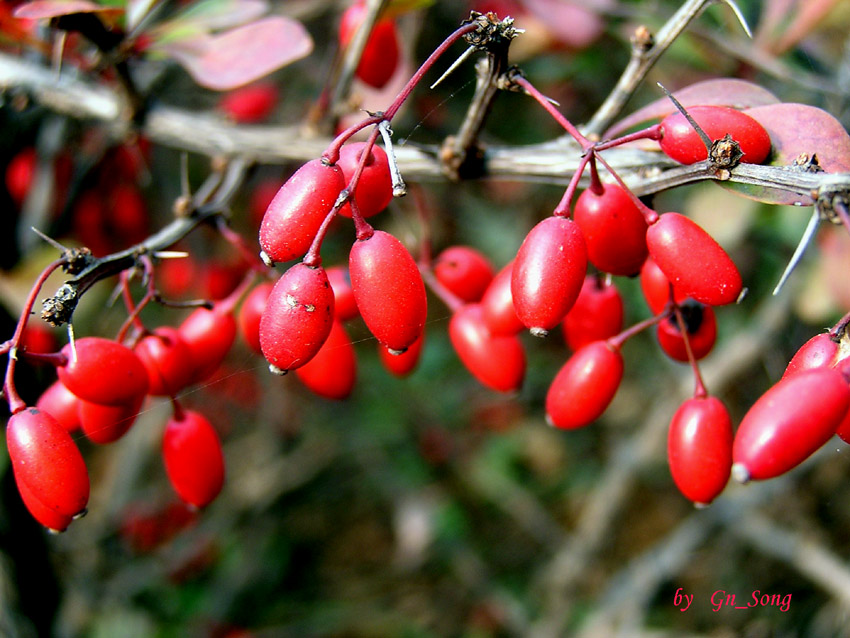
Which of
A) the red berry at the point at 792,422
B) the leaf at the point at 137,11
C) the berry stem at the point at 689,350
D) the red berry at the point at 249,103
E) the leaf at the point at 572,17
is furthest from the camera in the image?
the red berry at the point at 249,103

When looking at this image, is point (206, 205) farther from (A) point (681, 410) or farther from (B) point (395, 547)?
(B) point (395, 547)

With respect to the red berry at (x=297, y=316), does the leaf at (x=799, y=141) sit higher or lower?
higher

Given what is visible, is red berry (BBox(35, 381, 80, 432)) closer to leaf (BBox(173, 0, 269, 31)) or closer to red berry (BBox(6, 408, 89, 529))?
red berry (BBox(6, 408, 89, 529))

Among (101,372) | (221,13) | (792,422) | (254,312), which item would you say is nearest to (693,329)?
(792,422)

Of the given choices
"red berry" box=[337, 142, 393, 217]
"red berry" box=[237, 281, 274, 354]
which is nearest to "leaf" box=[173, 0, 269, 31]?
"red berry" box=[237, 281, 274, 354]

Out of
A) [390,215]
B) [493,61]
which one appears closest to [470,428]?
[390,215]

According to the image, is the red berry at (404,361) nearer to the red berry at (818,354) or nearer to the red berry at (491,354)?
the red berry at (491,354)

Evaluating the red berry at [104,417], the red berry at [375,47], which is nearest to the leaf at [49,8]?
the red berry at [375,47]
